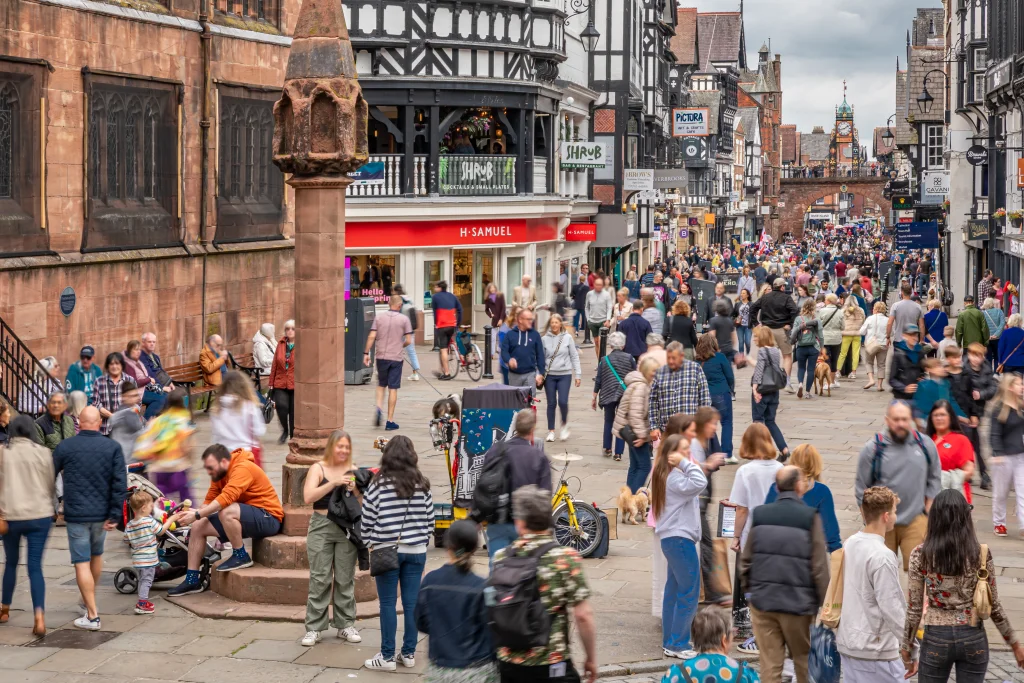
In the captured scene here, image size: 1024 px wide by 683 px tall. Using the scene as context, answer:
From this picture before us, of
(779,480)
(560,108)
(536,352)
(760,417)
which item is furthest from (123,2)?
(560,108)

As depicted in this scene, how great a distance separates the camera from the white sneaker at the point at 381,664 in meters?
8.93

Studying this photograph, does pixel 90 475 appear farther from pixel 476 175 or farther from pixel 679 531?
pixel 476 175

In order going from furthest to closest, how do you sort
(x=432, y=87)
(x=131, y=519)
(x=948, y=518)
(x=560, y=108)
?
1. (x=560, y=108)
2. (x=432, y=87)
3. (x=131, y=519)
4. (x=948, y=518)

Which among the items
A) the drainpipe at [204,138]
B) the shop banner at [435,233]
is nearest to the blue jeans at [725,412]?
the drainpipe at [204,138]

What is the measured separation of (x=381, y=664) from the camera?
8.94 meters

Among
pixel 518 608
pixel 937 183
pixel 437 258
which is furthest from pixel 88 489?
pixel 937 183

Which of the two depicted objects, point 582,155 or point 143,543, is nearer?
point 143,543

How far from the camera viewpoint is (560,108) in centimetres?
4003

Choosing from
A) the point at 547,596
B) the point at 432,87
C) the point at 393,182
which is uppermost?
the point at 432,87

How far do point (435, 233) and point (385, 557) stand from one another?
975 inches

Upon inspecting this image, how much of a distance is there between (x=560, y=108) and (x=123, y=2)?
2187 cm

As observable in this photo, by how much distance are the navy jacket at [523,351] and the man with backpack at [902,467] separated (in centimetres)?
760

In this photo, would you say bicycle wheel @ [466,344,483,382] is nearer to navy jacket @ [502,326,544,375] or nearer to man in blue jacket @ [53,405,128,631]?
navy jacket @ [502,326,544,375]

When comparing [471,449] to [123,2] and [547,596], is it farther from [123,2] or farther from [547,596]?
[123,2]
